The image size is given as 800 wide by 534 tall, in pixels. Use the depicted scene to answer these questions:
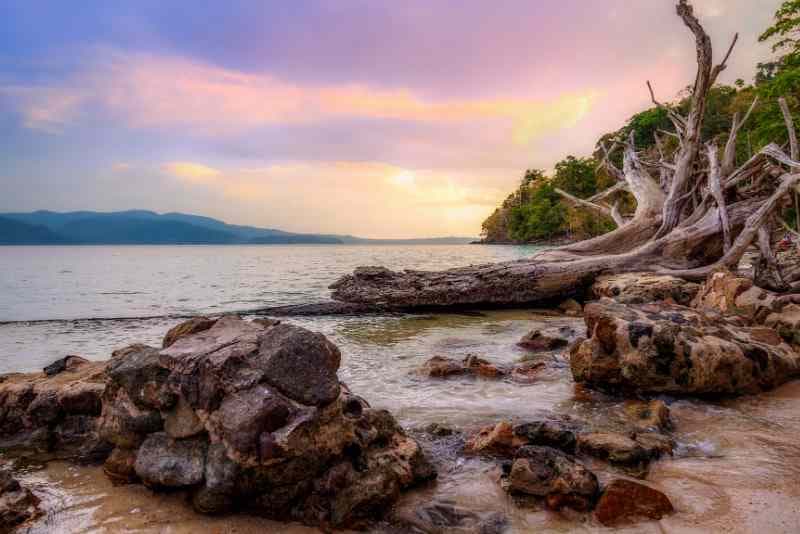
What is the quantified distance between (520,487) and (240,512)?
1.80 m

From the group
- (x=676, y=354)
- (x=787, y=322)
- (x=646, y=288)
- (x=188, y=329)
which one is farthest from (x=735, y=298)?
(x=188, y=329)

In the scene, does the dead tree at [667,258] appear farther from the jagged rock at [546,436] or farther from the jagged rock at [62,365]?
the jagged rock at [546,436]

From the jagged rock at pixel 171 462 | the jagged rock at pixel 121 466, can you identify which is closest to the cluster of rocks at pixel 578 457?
the jagged rock at pixel 171 462

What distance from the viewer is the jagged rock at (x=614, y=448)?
3.46m

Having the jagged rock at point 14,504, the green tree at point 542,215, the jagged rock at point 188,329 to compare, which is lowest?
the jagged rock at point 14,504

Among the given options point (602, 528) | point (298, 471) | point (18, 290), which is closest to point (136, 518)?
point (298, 471)

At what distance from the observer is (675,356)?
5035 millimetres

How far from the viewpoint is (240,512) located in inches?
119

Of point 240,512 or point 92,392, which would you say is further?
point 92,392

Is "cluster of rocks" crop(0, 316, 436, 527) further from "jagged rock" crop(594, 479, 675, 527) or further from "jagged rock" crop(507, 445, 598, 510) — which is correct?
"jagged rock" crop(594, 479, 675, 527)

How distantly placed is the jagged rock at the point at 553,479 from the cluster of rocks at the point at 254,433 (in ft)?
2.11

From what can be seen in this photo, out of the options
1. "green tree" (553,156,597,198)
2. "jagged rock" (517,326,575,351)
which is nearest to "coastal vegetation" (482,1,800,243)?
"green tree" (553,156,597,198)

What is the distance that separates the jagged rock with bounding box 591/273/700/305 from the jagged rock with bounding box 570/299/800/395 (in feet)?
13.9

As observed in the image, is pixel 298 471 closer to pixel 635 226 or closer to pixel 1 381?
pixel 1 381
